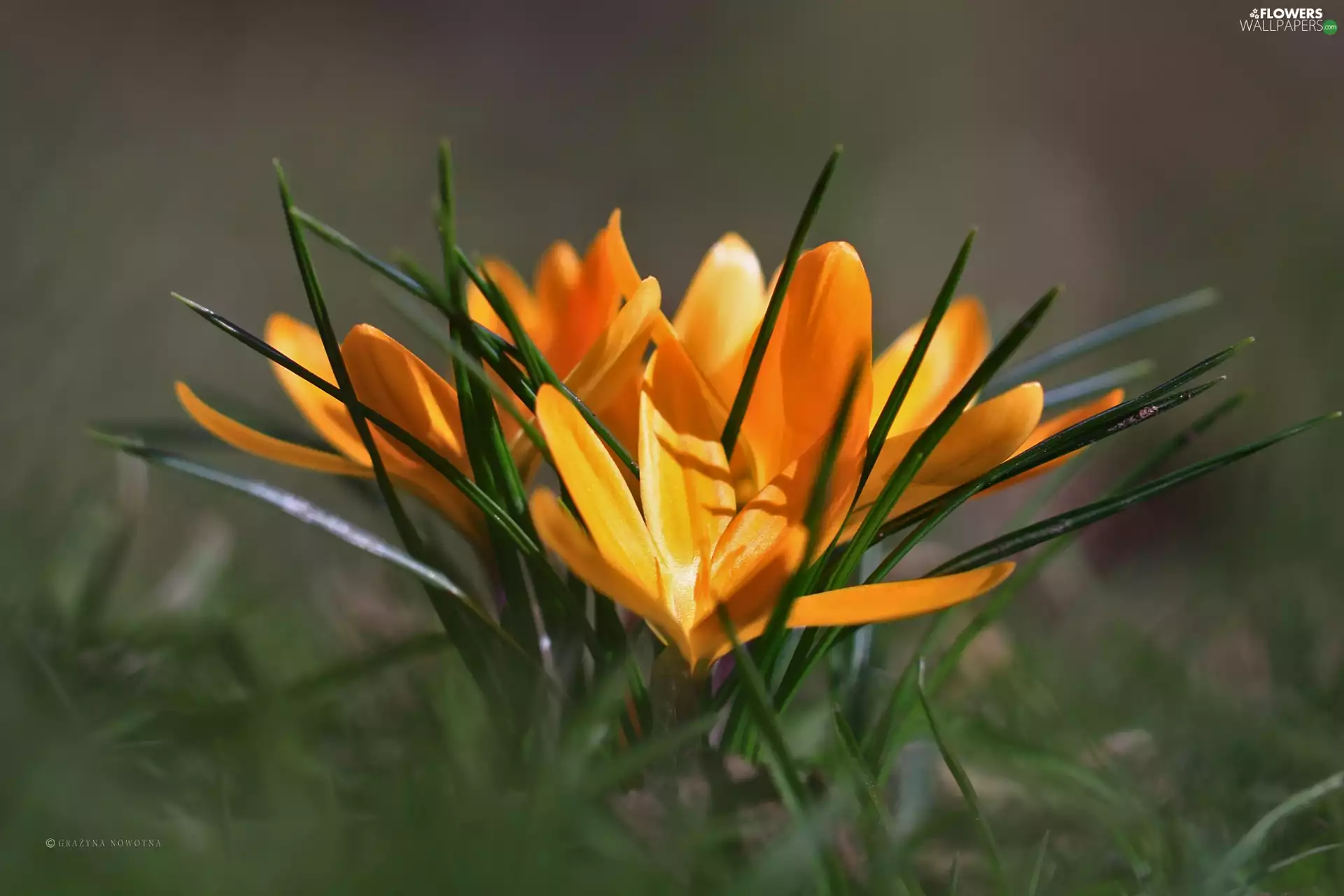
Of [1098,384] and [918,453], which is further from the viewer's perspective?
[1098,384]

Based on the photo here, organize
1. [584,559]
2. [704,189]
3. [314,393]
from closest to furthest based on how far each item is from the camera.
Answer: [584,559], [314,393], [704,189]

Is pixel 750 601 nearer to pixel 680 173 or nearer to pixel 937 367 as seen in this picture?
pixel 937 367

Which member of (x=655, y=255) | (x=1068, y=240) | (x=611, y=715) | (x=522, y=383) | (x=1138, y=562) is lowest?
(x=1138, y=562)

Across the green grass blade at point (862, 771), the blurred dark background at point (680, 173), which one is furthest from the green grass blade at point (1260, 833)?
the blurred dark background at point (680, 173)

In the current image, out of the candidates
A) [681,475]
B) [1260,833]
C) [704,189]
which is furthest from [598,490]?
[704,189]

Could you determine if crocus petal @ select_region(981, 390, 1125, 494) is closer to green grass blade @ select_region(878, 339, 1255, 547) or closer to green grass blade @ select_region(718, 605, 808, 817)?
green grass blade @ select_region(878, 339, 1255, 547)

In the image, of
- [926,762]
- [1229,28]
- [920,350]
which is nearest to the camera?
[920,350]

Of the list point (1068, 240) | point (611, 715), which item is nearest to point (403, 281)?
point (611, 715)

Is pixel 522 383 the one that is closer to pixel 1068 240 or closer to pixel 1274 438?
pixel 1274 438
